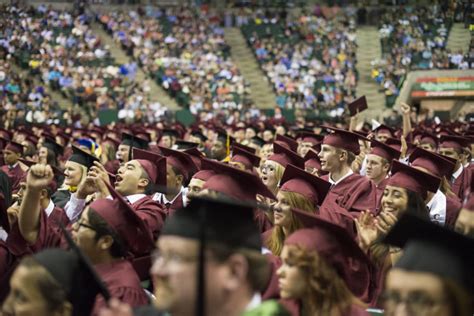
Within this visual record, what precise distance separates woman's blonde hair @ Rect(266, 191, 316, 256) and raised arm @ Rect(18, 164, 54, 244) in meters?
1.45

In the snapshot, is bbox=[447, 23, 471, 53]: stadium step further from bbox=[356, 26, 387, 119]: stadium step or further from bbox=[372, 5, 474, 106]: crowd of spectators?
bbox=[356, 26, 387, 119]: stadium step

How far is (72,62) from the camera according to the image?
29.7m

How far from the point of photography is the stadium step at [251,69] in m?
32.3

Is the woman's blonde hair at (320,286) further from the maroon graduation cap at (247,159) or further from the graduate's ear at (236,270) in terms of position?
the maroon graduation cap at (247,159)

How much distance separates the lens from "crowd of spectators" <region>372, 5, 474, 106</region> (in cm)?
3019

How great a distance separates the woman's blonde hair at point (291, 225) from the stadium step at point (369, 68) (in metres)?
24.0

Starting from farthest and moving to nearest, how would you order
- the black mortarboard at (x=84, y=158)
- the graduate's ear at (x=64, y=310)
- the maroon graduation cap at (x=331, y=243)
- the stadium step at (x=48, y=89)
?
the stadium step at (x=48, y=89), the black mortarboard at (x=84, y=158), the maroon graduation cap at (x=331, y=243), the graduate's ear at (x=64, y=310)

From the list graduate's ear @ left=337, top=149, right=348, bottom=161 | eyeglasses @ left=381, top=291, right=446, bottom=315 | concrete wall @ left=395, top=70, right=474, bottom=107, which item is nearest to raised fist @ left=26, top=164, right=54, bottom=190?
eyeglasses @ left=381, top=291, right=446, bottom=315

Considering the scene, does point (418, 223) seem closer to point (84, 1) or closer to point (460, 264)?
point (460, 264)

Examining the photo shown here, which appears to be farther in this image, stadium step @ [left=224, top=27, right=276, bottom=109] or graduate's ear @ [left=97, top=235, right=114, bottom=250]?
stadium step @ [left=224, top=27, right=276, bottom=109]

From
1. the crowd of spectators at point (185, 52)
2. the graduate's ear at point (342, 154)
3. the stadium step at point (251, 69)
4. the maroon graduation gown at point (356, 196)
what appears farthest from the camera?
the stadium step at point (251, 69)

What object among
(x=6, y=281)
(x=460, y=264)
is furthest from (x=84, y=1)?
(x=460, y=264)

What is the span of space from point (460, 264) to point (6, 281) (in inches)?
114

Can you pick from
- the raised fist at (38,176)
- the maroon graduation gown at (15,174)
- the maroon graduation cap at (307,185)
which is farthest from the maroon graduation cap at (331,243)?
the maroon graduation gown at (15,174)
